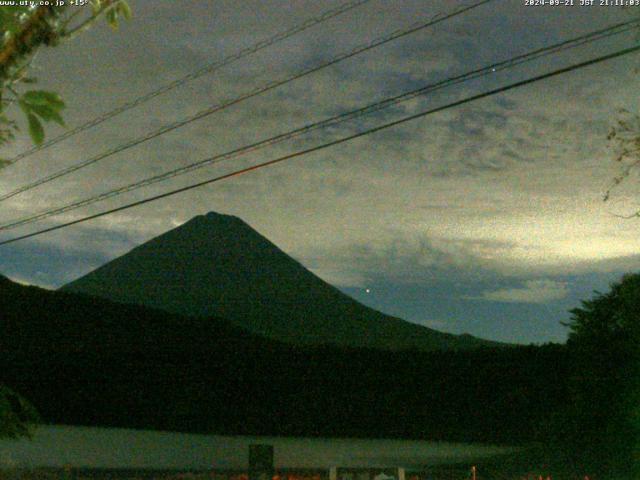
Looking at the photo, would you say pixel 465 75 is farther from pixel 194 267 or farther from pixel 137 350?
pixel 194 267

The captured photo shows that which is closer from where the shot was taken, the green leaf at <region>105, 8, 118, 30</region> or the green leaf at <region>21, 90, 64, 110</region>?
the green leaf at <region>21, 90, 64, 110</region>

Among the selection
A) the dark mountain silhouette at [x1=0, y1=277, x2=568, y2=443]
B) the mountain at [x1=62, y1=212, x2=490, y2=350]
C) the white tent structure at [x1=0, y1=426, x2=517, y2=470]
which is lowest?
the white tent structure at [x1=0, y1=426, x2=517, y2=470]

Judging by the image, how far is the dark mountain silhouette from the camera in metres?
20.2

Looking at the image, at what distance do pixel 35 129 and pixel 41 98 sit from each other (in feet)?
0.40

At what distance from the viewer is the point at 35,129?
263 cm

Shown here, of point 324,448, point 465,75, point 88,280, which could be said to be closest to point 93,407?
point 324,448

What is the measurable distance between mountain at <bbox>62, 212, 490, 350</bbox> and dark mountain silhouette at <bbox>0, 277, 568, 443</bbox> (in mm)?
13957

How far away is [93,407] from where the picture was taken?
21734mm

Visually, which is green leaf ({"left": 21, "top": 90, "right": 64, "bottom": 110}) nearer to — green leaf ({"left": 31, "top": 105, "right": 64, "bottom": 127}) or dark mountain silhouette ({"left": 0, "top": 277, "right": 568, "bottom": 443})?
green leaf ({"left": 31, "top": 105, "right": 64, "bottom": 127})

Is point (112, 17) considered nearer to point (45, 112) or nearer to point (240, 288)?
point (45, 112)

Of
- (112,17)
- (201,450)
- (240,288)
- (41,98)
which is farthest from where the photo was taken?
(240,288)

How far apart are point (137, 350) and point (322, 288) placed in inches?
1274

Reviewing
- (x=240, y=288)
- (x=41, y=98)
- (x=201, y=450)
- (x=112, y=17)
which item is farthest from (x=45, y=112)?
(x=240, y=288)

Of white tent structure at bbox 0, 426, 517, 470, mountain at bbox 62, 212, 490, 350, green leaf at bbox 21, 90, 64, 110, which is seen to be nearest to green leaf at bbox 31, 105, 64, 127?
green leaf at bbox 21, 90, 64, 110
